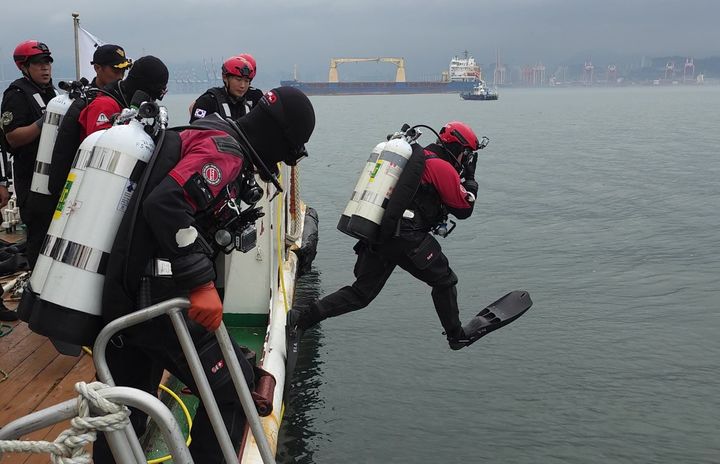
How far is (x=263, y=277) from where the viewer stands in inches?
250

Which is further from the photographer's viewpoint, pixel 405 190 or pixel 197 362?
pixel 405 190

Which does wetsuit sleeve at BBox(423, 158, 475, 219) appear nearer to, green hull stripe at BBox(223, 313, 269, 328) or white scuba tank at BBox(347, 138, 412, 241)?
white scuba tank at BBox(347, 138, 412, 241)

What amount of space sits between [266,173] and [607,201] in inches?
750

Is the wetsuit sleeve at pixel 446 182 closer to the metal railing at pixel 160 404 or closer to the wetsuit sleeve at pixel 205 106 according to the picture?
the wetsuit sleeve at pixel 205 106

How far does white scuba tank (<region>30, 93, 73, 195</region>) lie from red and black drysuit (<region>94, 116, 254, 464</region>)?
2.06 m

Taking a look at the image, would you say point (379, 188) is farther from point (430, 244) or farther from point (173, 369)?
point (173, 369)

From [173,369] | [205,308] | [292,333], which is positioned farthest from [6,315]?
[205,308]

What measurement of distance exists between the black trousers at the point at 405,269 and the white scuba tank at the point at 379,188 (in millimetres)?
237

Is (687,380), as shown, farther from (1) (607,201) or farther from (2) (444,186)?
(1) (607,201)

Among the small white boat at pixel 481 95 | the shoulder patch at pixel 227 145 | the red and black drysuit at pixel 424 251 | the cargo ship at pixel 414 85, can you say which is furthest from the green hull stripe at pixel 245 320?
the cargo ship at pixel 414 85

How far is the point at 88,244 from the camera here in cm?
298

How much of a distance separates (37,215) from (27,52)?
1.49 m

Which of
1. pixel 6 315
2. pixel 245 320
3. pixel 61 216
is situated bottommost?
pixel 245 320

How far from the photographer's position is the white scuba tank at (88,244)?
9.77ft
